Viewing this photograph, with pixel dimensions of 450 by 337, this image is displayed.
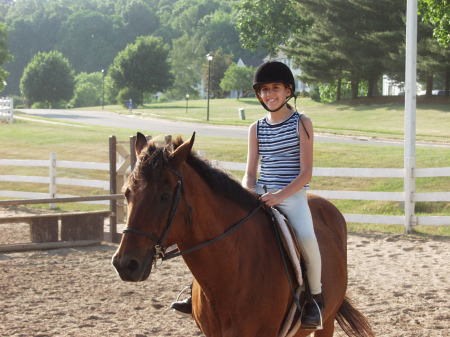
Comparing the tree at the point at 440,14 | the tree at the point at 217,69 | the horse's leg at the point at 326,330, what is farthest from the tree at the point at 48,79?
the horse's leg at the point at 326,330

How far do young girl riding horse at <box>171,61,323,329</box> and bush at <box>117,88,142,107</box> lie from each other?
264 ft

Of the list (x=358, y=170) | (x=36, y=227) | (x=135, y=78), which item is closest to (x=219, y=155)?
(x=358, y=170)

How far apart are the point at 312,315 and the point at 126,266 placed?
167 cm

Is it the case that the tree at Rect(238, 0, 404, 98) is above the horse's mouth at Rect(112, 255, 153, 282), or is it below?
Result: above

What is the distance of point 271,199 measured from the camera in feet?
14.4

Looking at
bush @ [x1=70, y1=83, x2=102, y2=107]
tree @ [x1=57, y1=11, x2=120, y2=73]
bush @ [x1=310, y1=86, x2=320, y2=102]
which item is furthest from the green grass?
tree @ [x1=57, y1=11, x2=120, y2=73]

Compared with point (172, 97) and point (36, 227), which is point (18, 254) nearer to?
point (36, 227)

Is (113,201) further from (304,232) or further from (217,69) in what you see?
(217,69)

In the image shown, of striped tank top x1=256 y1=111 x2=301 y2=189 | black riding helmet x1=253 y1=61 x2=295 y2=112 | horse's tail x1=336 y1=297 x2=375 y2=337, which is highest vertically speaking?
black riding helmet x1=253 y1=61 x2=295 y2=112

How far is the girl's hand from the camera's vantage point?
4.38 meters

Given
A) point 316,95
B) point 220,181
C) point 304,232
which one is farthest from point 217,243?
point 316,95

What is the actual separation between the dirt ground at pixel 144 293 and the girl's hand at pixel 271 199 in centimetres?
301

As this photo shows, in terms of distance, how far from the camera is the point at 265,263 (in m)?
4.23

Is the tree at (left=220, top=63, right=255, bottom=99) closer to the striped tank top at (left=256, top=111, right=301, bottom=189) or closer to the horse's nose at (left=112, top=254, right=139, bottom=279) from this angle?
the striped tank top at (left=256, top=111, right=301, bottom=189)
